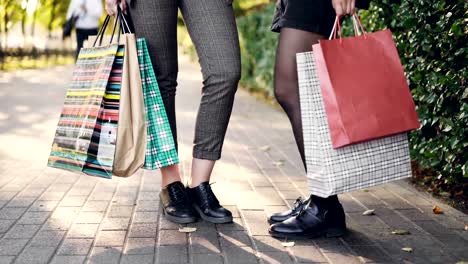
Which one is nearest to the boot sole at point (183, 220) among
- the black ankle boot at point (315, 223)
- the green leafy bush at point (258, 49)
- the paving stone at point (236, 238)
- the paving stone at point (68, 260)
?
the paving stone at point (236, 238)

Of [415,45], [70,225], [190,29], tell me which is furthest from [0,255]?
[415,45]

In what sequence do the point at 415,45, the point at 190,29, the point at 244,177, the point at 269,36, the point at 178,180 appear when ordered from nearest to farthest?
the point at 190,29
the point at 178,180
the point at 415,45
the point at 244,177
the point at 269,36

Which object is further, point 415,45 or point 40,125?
point 40,125

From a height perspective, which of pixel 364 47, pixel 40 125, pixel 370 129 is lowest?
pixel 40 125

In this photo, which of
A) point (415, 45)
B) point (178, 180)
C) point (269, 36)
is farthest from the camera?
point (269, 36)

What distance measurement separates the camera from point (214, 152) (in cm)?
349

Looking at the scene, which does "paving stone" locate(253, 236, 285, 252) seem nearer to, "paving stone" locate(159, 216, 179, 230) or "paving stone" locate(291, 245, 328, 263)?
"paving stone" locate(291, 245, 328, 263)

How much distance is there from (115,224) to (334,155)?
1316mm

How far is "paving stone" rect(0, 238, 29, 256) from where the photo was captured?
307 cm

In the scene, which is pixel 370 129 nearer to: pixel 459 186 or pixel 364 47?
pixel 364 47

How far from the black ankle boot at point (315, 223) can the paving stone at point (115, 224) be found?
789 millimetres

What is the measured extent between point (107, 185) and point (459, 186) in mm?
2361

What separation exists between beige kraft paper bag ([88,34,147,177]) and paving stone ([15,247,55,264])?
18.5 inches

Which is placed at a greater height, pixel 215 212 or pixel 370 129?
pixel 370 129
